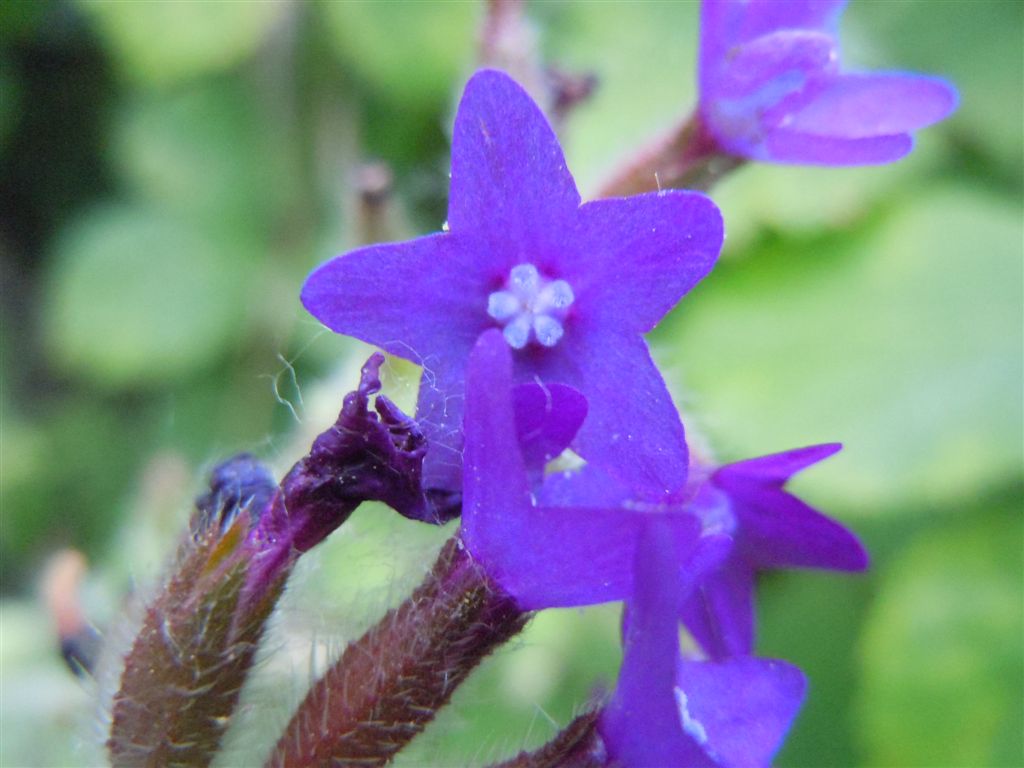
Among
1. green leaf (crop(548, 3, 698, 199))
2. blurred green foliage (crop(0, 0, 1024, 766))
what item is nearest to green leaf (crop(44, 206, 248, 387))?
blurred green foliage (crop(0, 0, 1024, 766))

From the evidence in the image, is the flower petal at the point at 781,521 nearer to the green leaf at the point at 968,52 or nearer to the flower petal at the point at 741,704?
the flower petal at the point at 741,704

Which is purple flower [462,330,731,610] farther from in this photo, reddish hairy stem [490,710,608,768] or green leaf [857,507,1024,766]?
green leaf [857,507,1024,766]

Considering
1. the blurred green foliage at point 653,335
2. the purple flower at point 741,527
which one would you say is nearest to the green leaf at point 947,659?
the blurred green foliage at point 653,335

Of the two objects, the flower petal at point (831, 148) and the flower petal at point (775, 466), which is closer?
the flower petal at point (775, 466)

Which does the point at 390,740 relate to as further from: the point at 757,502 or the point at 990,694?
the point at 990,694

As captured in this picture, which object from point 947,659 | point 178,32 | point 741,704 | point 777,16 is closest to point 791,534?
point 741,704
